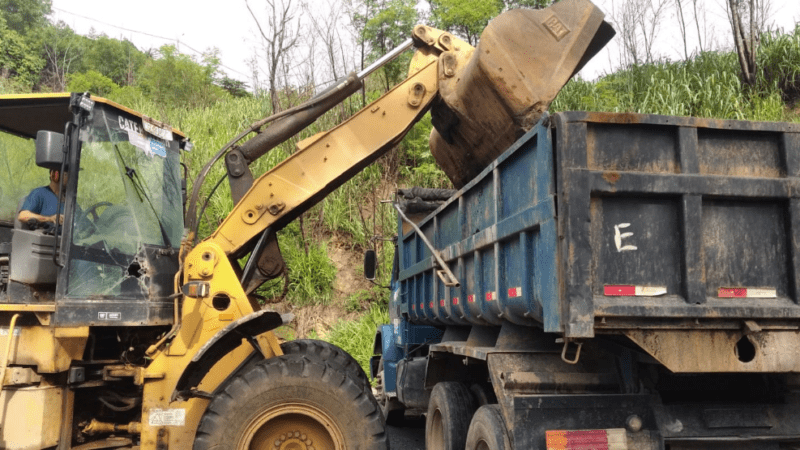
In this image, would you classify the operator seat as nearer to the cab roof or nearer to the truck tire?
the cab roof

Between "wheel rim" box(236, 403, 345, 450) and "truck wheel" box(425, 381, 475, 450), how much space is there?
74cm

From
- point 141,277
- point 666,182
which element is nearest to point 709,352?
point 666,182

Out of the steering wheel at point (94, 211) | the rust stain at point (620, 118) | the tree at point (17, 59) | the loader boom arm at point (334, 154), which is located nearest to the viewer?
the rust stain at point (620, 118)

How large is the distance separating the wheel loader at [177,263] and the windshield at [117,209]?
1 centimetres

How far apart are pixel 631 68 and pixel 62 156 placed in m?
13.3

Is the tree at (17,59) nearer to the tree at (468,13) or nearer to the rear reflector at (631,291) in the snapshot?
the tree at (468,13)

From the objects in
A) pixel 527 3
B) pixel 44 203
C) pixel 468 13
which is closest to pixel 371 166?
pixel 468 13

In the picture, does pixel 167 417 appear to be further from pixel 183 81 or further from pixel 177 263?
pixel 183 81

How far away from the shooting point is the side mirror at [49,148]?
4379mm

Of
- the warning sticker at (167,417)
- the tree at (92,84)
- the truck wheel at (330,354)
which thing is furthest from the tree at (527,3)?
the tree at (92,84)

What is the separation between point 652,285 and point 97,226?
3.75m

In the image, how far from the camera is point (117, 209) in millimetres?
4992

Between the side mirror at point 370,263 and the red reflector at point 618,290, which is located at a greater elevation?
the side mirror at point 370,263

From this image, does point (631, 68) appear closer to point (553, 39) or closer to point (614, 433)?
point (553, 39)
